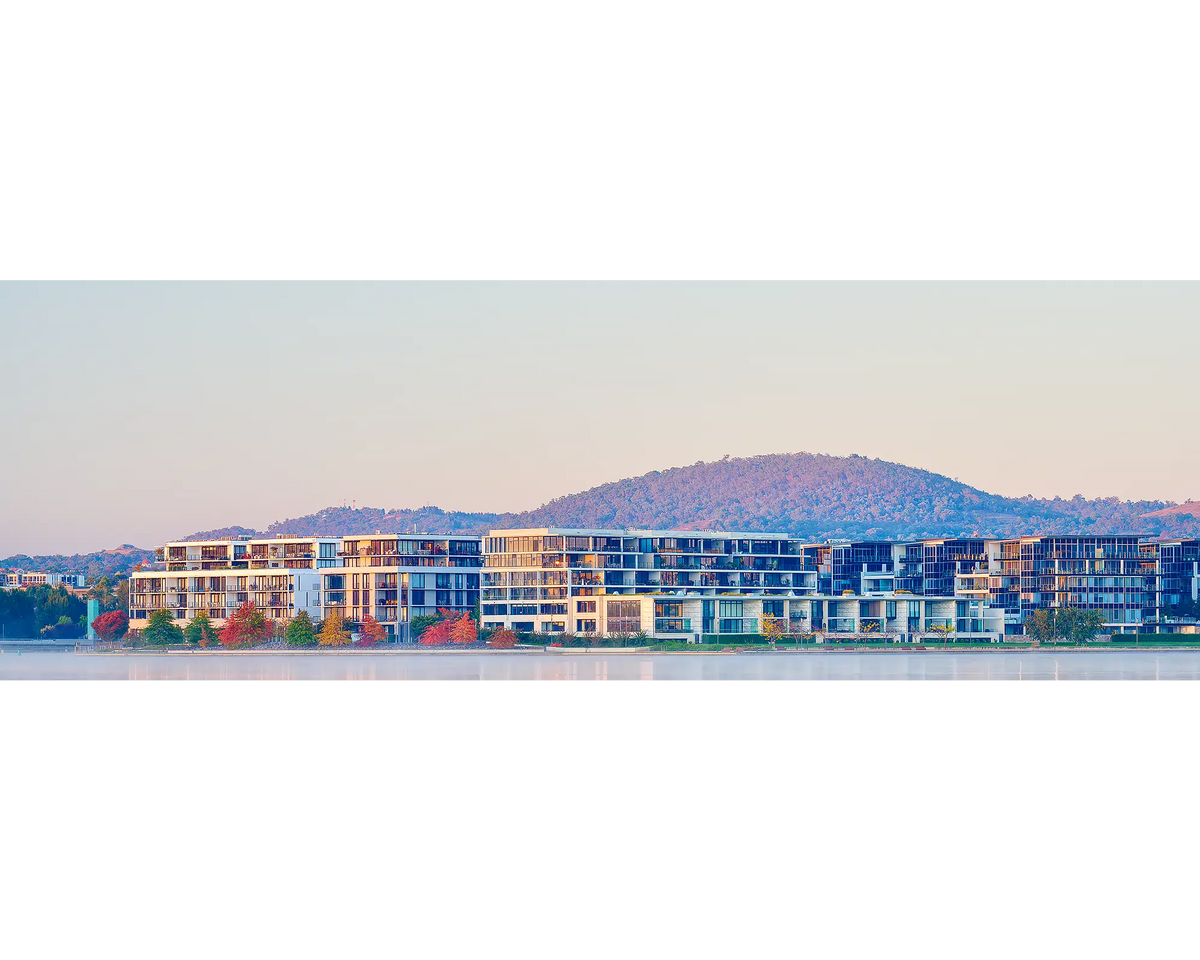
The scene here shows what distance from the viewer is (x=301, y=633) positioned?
169 feet

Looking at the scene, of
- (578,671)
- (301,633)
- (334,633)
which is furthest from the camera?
(334,633)

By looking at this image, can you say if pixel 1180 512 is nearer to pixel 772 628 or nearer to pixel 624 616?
pixel 772 628

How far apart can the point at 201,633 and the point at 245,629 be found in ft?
5.13

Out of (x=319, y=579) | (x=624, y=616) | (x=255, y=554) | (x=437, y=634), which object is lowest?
(x=437, y=634)

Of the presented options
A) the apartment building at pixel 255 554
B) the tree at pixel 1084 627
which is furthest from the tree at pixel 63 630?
the tree at pixel 1084 627

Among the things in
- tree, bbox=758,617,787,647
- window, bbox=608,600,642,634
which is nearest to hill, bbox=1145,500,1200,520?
A: tree, bbox=758,617,787,647

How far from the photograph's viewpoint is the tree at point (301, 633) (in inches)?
2019

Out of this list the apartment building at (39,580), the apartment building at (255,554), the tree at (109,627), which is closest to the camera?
the tree at (109,627)

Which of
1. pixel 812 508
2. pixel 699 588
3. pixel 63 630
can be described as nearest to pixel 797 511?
pixel 812 508

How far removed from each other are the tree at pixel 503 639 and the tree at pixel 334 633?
4685mm

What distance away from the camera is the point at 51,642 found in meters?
53.3

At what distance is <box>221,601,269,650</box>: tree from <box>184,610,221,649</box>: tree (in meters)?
0.30

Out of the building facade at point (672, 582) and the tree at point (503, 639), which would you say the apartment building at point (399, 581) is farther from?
the tree at point (503, 639)
